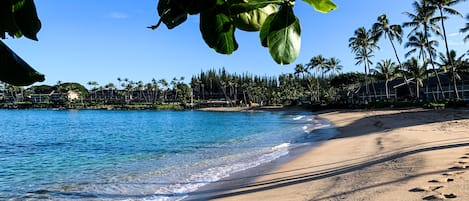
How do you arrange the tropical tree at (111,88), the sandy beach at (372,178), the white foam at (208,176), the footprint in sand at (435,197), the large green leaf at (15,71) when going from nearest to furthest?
1. the large green leaf at (15,71)
2. the footprint in sand at (435,197)
3. the sandy beach at (372,178)
4. the white foam at (208,176)
5. the tropical tree at (111,88)

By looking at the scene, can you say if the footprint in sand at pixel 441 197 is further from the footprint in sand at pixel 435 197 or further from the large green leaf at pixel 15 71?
the large green leaf at pixel 15 71

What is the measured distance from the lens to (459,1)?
1387 inches

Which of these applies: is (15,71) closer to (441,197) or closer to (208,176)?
(441,197)

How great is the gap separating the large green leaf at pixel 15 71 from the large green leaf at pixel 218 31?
0.90 ft

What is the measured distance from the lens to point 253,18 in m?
0.67

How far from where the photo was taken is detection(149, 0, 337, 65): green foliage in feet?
1.97

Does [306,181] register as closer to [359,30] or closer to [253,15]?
[253,15]

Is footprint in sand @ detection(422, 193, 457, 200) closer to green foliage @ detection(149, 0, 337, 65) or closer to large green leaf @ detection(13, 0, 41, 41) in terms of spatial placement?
green foliage @ detection(149, 0, 337, 65)

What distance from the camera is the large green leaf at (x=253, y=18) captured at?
654 millimetres

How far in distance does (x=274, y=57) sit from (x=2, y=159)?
23.6 meters

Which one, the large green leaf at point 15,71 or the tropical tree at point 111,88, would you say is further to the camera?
the tropical tree at point 111,88

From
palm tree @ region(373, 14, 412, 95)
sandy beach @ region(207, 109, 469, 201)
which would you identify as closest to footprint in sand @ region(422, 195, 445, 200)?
sandy beach @ region(207, 109, 469, 201)

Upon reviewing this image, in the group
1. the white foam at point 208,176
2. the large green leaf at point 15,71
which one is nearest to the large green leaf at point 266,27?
the large green leaf at point 15,71

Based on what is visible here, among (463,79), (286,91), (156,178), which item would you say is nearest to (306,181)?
(156,178)
